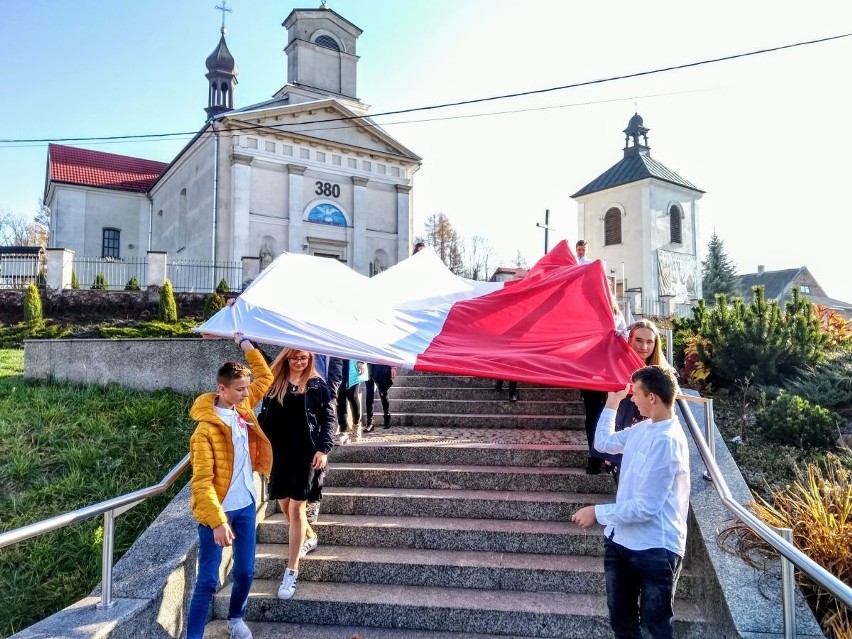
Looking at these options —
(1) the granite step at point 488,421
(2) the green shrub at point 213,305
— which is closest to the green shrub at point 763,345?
(1) the granite step at point 488,421

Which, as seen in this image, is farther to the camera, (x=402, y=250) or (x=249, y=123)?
(x=402, y=250)

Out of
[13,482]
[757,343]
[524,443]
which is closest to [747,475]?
[524,443]

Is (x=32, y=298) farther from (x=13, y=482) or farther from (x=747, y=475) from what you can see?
(x=747, y=475)

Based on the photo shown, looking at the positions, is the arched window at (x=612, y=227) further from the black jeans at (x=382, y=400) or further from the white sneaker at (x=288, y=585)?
the white sneaker at (x=288, y=585)

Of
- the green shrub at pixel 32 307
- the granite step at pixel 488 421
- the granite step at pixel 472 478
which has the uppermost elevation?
the green shrub at pixel 32 307

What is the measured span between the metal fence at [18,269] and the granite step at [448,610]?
16.5 metres

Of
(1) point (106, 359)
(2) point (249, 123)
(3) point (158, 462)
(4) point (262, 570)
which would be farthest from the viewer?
(2) point (249, 123)

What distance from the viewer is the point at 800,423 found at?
613cm

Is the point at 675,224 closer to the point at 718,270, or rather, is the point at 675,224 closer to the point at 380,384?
the point at 718,270

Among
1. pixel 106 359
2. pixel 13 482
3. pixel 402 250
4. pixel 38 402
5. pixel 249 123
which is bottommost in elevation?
pixel 13 482

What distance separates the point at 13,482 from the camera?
19.1 ft

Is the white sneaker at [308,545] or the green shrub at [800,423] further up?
the green shrub at [800,423]

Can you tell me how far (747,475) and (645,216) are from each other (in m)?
29.2

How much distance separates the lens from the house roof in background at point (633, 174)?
33031mm
